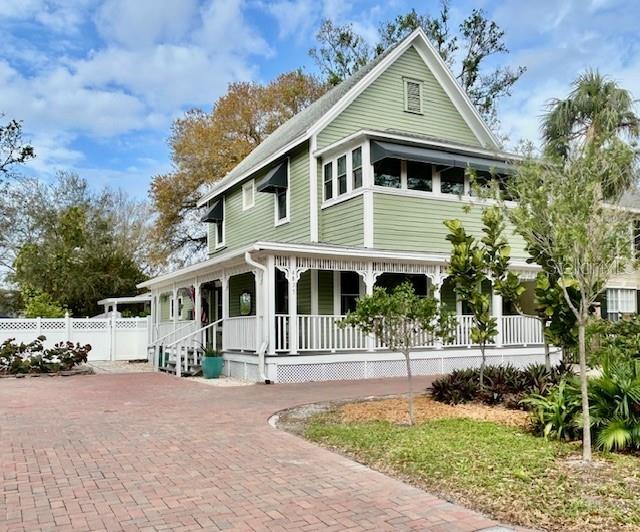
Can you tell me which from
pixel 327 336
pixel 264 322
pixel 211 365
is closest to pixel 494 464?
pixel 264 322

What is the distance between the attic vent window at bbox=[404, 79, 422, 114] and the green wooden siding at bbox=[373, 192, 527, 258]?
14.1 feet

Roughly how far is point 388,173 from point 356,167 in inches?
36.6

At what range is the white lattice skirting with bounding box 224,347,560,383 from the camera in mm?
13805

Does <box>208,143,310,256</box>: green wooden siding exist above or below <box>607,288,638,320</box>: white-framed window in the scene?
above

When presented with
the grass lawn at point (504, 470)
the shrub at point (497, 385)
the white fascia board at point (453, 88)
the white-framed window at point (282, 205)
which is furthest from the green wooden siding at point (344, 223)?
the grass lawn at point (504, 470)

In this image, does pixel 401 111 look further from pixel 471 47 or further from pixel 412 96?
pixel 471 47

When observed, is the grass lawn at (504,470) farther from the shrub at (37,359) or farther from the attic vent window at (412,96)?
the attic vent window at (412,96)

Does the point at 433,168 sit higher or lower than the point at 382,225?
higher

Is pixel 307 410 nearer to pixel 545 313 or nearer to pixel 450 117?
pixel 545 313

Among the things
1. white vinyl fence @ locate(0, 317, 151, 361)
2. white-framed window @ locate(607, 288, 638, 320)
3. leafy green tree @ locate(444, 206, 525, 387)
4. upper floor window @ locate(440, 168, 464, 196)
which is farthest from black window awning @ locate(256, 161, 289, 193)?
white-framed window @ locate(607, 288, 638, 320)

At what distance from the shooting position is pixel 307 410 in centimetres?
974

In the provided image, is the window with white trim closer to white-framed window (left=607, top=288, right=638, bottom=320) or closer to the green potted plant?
the green potted plant

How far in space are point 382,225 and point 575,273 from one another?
31.8ft

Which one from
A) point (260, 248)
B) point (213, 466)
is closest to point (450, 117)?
point (260, 248)
